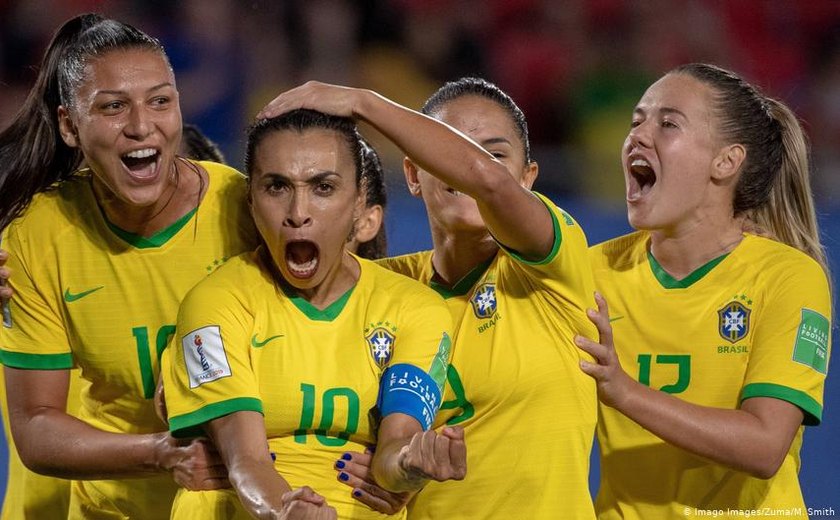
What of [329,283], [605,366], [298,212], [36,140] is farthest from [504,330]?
[36,140]

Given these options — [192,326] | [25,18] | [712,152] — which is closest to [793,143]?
[712,152]

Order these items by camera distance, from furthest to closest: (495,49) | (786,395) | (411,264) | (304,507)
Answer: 1. (495,49)
2. (411,264)
3. (786,395)
4. (304,507)

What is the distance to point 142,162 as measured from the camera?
2697 mm

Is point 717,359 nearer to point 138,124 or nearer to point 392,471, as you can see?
point 392,471

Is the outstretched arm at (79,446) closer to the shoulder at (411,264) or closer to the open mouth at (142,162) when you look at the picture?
the open mouth at (142,162)

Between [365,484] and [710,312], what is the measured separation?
2.89 ft

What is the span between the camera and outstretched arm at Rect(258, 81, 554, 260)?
2.39 meters

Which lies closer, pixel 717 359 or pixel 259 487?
pixel 259 487

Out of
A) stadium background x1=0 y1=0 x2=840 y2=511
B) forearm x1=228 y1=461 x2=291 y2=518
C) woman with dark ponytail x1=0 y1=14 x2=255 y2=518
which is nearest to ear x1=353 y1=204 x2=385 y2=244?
woman with dark ponytail x1=0 y1=14 x2=255 y2=518

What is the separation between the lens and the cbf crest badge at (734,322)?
2.75m

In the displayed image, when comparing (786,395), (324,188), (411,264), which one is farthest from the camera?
(411,264)

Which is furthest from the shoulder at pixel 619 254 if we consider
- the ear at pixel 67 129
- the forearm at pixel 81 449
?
the ear at pixel 67 129

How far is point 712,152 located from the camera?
2900 mm

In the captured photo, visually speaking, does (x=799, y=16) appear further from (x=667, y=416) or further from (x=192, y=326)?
(x=192, y=326)
